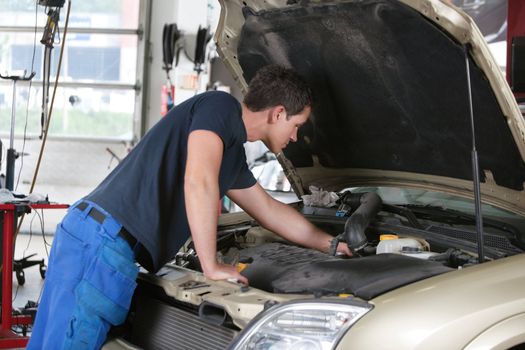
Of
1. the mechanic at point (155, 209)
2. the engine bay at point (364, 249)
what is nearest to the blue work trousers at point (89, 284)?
the mechanic at point (155, 209)

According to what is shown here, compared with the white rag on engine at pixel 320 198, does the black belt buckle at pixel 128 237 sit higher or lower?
higher

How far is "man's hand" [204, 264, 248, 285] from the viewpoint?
237 cm

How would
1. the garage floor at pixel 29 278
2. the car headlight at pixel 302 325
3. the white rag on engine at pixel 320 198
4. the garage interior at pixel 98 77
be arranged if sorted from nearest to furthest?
the car headlight at pixel 302 325
the white rag on engine at pixel 320 198
the garage floor at pixel 29 278
the garage interior at pixel 98 77

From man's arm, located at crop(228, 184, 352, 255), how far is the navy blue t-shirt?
0.33 meters

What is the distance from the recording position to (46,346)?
2471mm

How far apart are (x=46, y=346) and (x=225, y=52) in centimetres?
134

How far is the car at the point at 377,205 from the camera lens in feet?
6.18

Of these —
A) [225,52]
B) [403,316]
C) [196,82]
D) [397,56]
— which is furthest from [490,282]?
[196,82]

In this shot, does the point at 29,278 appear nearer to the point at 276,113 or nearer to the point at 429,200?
the point at 429,200

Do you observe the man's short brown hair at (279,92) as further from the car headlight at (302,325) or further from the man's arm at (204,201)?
the car headlight at (302,325)

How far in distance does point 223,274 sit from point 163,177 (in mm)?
415

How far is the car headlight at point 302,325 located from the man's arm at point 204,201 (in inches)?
17.6

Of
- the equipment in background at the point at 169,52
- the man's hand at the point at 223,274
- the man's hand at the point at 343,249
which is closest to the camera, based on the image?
the man's hand at the point at 223,274

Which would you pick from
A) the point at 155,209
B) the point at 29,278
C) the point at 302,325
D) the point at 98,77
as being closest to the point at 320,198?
the point at 155,209
